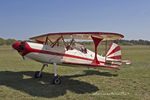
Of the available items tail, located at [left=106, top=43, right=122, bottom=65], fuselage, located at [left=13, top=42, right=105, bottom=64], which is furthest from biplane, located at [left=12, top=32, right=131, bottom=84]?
tail, located at [left=106, top=43, right=122, bottom=65]

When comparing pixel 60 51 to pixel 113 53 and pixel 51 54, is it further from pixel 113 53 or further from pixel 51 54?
pixel 113 53

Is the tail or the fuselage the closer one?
the fuselage

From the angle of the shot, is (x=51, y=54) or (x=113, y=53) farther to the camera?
(x=113, y=53)

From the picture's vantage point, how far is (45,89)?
5.75m

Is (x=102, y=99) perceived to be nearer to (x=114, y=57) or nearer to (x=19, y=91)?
(x=19, y=91)

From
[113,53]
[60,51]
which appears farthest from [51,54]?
[113,53]

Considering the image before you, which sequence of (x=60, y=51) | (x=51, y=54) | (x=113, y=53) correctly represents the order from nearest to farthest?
(x=51, y=54)
(x=60, y=51)
(x=113, y=53)

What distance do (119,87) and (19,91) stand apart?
13.3 feet

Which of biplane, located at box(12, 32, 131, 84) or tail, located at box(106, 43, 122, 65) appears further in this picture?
tail, located at box(106, 43, 122, 65)

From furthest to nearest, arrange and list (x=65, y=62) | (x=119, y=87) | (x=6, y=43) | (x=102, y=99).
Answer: (x=6, y=43)
(x=65, y=62)
(x=119, y=87)
(x=102, y=99)

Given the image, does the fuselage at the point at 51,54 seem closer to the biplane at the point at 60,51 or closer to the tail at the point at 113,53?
the biplane at the point at 60,51

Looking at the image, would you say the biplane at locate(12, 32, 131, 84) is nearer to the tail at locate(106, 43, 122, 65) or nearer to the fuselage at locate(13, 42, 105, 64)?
the fuselage at locate(13, 42, 105, 64)

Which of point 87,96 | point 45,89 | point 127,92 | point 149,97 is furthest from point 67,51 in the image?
point 149,97

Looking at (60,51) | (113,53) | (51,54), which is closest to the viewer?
(51,54)
